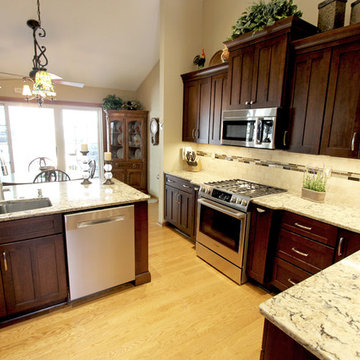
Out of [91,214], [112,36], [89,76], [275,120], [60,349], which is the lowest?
[60,349]

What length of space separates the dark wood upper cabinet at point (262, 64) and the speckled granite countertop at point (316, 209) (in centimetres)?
93

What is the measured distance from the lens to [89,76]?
5098 mm

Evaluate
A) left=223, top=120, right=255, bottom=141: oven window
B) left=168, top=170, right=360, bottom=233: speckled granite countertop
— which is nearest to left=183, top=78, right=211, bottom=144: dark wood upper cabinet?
left=223, top=120, right=255, bottom=141: oven window

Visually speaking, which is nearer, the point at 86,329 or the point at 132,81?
the point at 86,329

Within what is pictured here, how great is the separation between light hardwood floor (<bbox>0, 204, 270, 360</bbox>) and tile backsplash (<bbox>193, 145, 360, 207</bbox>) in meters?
1.22

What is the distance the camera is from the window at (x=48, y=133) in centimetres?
489

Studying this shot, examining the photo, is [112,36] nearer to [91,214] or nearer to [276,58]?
[276,58]

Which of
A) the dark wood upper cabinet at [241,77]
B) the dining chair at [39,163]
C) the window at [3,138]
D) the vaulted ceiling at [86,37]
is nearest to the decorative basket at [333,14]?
the dark wood upper cabinet at [241,77]

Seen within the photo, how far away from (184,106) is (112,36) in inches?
69.5

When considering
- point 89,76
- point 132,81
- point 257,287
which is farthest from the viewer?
point 132,81

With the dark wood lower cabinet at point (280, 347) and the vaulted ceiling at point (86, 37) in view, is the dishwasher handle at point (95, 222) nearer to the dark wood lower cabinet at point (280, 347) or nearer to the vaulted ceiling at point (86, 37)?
the dark wood lower cabinet at point (280, 347)

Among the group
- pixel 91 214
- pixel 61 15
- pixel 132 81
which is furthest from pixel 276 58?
pixel 132 81

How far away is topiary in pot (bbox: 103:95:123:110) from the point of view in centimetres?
539

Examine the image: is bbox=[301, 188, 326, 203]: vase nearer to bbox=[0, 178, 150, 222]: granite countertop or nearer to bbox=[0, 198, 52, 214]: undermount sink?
bbox=[0, 178, 150, 222]: granite countertop
